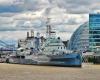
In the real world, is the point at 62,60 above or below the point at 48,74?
above

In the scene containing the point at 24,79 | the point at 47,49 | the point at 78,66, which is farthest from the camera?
the point at 47,49

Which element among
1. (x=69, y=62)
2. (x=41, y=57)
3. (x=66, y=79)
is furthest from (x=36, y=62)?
(x=66, y=79)

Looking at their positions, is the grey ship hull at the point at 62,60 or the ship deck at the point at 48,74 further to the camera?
the grey ship hull at the point at 62,60

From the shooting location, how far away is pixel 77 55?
173m

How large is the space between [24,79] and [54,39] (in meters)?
108

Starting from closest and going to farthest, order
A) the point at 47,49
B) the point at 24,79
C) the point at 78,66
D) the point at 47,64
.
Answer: the point at 24,79
the point at 78,66
the point at 47,64
the point at 47,49

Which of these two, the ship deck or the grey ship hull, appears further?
the grey ship hull

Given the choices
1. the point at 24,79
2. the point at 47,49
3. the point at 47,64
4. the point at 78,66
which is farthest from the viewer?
the point at 47,49

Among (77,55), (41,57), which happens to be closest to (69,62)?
(77,55)

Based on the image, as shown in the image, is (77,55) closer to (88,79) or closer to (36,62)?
(36,62)

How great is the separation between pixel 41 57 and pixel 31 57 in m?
11.3

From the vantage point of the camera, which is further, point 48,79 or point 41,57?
point 41,57

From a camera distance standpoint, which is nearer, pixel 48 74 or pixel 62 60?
pixel 48 74

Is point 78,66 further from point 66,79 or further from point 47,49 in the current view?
point 66,79
